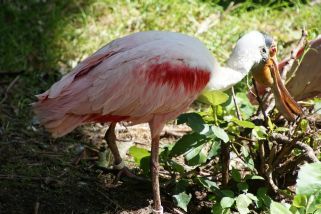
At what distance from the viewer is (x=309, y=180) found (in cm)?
327

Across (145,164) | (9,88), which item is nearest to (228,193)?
(145,164)

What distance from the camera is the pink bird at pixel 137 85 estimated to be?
380 cm

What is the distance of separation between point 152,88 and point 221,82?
0.43 meters

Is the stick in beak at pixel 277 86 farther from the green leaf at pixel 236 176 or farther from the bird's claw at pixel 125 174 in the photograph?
the bird's claw at pixel 125 174

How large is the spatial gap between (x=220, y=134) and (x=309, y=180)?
677 millimetres

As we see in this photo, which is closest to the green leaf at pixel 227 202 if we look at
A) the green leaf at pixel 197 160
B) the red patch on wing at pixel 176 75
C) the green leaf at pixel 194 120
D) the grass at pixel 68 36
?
the green leaf at pixel 197 160

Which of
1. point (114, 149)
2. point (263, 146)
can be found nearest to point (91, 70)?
point (114, 149)

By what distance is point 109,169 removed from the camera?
4512mm

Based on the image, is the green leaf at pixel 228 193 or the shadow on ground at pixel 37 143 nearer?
the green leaf at pixel 228 193

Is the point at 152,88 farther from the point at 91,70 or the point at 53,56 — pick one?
the point at 53,56

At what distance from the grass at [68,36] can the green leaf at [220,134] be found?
800mm

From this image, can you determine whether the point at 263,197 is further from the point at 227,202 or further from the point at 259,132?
the point at 259,132

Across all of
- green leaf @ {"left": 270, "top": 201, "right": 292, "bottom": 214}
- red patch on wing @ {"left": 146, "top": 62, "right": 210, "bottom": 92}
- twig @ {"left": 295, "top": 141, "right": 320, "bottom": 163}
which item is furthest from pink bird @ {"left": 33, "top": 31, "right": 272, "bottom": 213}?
green leaf @ {"left": 270, "top": 201, "right": 292, "bottom": 214}

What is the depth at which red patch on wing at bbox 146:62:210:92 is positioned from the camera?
390 centimetres
